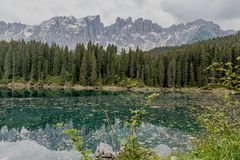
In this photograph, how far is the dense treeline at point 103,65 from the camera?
113 metres

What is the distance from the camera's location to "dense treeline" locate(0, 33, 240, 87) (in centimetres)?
11264

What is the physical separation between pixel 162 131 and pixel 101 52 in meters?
93.2

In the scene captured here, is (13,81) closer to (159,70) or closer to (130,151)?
(159,70)

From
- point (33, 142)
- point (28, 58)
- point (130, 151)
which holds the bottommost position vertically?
point (33, 142)

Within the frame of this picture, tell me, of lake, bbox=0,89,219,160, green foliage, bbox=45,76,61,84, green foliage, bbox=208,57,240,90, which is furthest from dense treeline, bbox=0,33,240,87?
green foliage, bbox=208,57,240,90

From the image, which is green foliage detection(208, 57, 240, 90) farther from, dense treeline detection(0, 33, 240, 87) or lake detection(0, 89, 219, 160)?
dense treeline detection(0, 33, 240, 87)

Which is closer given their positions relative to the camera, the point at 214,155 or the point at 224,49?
the point at 214,155

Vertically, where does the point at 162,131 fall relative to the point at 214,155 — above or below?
below

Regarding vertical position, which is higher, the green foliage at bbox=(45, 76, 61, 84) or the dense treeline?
the dense treeline

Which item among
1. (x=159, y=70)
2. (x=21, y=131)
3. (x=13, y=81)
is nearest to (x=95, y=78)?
(x=159, y=70)

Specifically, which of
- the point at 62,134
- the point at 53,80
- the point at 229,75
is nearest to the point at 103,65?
the point at 53,80

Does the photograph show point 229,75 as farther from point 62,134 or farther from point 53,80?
point 53,80

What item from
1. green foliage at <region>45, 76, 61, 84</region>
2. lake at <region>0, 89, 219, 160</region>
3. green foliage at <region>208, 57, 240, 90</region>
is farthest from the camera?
green foliage at <region>45, 76, 61, 84</region>

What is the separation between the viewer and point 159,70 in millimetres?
113625
